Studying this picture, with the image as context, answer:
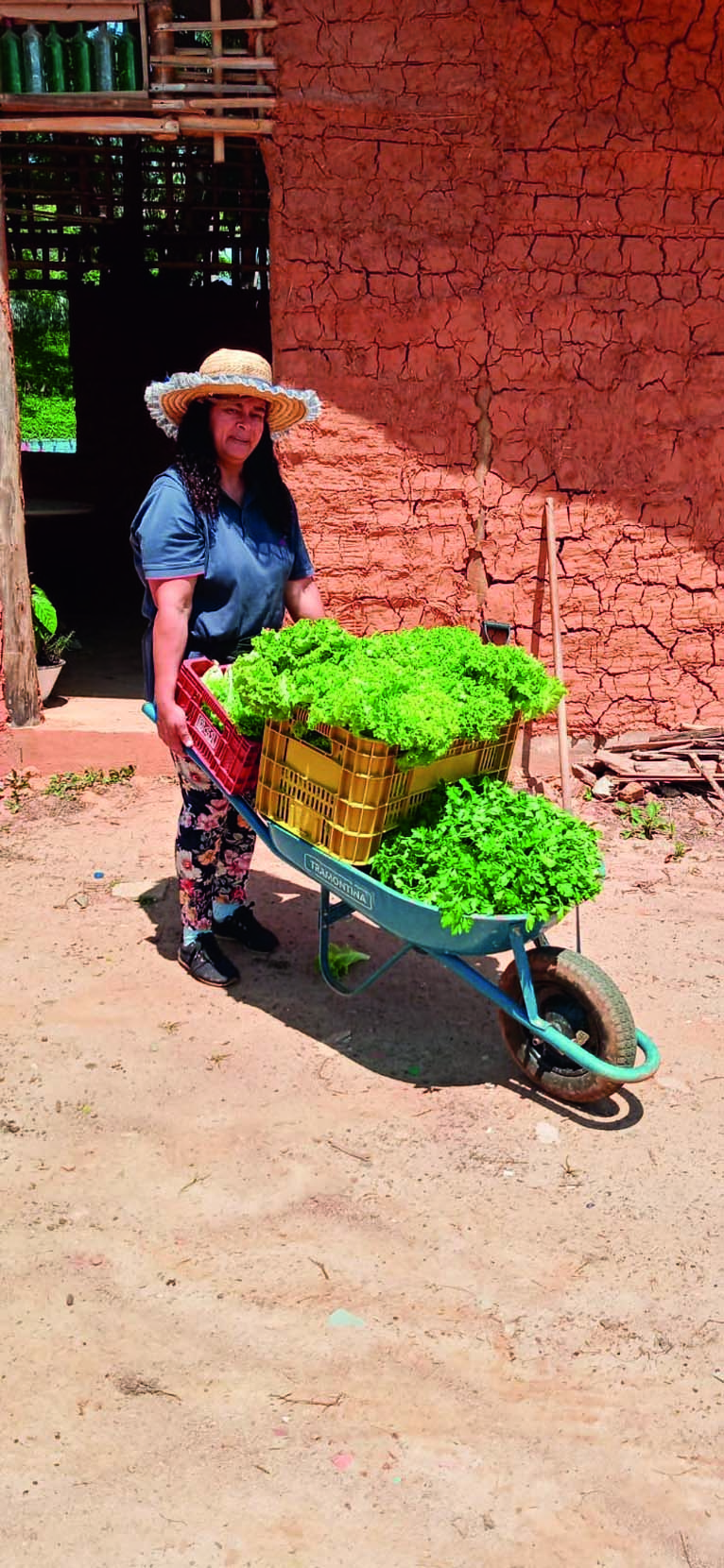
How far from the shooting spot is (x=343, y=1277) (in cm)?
291

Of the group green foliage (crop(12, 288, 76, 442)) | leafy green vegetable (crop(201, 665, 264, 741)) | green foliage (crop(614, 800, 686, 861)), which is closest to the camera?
leafy green vegetable (crop(201, 665, 264, 741))

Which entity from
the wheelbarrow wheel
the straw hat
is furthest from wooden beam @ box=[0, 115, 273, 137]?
the wheelbarrow wheel

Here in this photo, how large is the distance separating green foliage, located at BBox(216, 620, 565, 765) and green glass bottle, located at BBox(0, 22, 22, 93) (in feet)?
12.2

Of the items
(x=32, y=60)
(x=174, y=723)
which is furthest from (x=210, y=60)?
(x=174, y=723)

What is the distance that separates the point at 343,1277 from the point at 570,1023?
1025mm

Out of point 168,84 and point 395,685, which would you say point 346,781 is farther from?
point 168,84

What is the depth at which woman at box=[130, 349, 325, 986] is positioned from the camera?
3.87 metres

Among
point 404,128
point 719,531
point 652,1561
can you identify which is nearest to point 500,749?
point 652,1561

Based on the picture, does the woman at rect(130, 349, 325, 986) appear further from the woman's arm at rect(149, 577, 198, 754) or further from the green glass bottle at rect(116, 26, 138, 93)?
the green glass bottle at rect(116, 26, 138, 93)

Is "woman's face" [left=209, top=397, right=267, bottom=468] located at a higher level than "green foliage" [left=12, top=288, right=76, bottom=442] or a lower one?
higher

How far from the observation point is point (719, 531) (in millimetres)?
6027

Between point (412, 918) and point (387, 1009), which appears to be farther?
point (387, 1009)

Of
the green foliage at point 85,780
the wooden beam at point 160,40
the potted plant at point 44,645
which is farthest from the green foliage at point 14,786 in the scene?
the wooden beam at point 160,40

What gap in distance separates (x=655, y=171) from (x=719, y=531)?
171 cm
